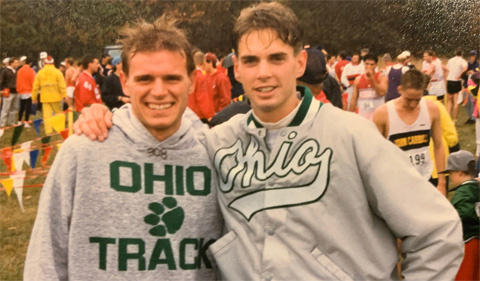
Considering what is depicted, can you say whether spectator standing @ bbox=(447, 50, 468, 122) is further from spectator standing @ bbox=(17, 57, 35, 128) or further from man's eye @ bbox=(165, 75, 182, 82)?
spectator standing @ bbox=(17, 57, 35, 128)

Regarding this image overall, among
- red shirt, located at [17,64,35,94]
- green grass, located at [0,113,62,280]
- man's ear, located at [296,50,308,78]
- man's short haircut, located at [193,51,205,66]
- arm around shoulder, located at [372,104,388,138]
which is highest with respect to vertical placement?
red shirt, located at [17,64,35,94]

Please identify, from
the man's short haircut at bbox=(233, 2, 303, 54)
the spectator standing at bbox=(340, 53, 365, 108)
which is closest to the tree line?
the man's short haircut at bbox=(233, 2, 303, 54)

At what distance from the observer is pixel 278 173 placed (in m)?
2.45

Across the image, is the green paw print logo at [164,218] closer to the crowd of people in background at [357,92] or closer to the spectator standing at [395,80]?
the crowd of people in background at [357,92]

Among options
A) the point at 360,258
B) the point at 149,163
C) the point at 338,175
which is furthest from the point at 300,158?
the point at 149,163

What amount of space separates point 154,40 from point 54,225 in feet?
2.56

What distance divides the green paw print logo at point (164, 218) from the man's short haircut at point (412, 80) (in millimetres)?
3312

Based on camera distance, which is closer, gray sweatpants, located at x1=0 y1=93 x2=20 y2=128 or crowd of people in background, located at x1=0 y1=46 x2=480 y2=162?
crowd of people in background, located at x1=0 y1=46 x2=480 y2=162

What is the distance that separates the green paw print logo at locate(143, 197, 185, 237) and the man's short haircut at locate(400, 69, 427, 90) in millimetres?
3312

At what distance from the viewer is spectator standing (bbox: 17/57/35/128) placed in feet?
55.9

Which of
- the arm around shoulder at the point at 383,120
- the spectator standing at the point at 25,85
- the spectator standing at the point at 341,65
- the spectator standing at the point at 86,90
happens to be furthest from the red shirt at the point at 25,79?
the arm around shoulder at the point at 383,120

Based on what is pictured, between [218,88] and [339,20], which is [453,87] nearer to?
[218,88]

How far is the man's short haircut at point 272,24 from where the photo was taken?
2527mm

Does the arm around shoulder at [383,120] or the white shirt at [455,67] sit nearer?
the arm around shoulder at [383,120]
